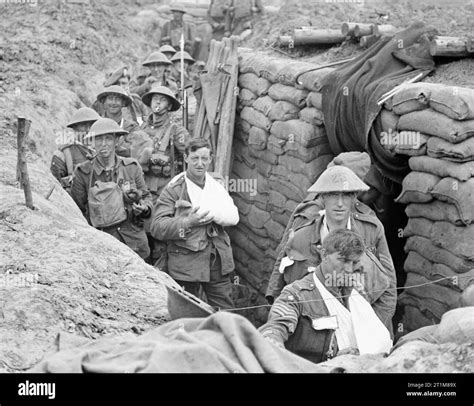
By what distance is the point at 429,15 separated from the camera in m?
13.2

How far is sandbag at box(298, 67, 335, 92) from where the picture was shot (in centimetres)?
830

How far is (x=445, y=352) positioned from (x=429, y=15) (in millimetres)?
9821

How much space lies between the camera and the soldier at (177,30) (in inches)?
647

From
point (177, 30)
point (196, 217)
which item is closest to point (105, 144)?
point (196, 217)

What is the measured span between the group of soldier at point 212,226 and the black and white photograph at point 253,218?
0.04ft

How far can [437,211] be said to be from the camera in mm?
6594

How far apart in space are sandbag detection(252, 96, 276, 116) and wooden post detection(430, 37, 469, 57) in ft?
6.94

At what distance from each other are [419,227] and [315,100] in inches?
78.5

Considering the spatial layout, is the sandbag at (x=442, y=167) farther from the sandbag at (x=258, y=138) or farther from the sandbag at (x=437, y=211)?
the sandbag at (x=258, y=138)

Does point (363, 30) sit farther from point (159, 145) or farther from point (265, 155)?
point (159, 145)

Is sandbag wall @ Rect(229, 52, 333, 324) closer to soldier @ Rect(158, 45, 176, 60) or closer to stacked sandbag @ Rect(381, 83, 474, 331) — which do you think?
stacked sandbag @ Rect(381, 83, 474, 331)

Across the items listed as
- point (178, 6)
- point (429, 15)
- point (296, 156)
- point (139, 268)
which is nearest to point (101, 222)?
point (139, 268)
